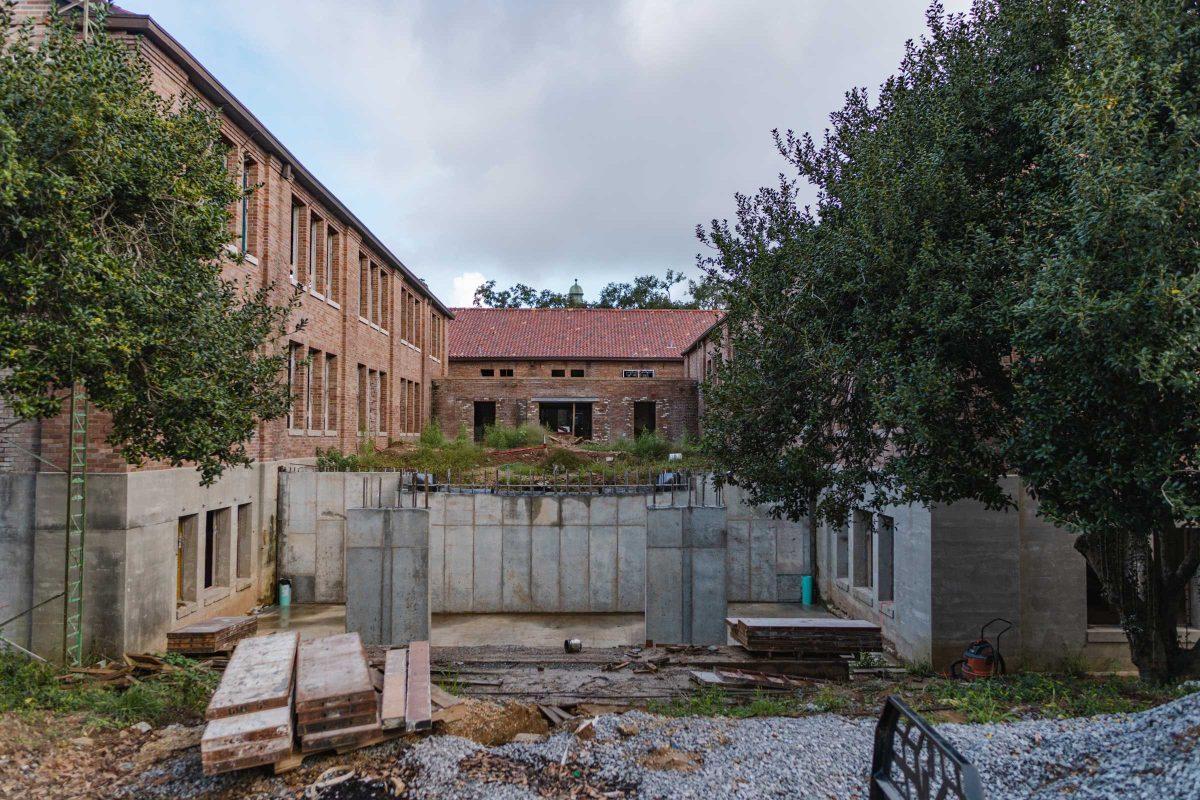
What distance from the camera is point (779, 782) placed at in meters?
5.73

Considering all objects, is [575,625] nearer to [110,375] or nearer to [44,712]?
[44,712]

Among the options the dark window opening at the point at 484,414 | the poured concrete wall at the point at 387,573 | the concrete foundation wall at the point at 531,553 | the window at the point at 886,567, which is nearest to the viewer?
the poured concrete wall at the point at 387,573

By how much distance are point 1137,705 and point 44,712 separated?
36.4 ft

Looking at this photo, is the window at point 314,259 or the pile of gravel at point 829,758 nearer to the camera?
the pile of gravel at point 829,758

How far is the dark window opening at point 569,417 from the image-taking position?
3412cm

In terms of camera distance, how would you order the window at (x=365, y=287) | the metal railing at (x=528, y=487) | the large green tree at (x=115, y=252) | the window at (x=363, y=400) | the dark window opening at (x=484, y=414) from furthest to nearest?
1. the dark window opening at (x=484, y=414)
2. the window at (x=365, y=287)
3. the window at (x=363, y=400)
4. the metal railing at (x=528, y=487)
5. the large green tree at (x=115, y=252)

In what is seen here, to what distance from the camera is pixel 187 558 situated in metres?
12.5

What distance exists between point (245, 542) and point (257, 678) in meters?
9.26

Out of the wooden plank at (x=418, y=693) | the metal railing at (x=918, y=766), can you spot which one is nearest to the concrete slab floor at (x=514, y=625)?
the wooden plank at (x=418, y=693)

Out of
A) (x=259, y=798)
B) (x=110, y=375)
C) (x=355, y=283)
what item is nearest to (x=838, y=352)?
(x=259, y=798)

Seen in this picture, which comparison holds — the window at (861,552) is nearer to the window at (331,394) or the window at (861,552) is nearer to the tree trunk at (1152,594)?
the tree trunk at (1152,594)

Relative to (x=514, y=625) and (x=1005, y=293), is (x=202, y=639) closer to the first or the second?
(x=514, y=625)

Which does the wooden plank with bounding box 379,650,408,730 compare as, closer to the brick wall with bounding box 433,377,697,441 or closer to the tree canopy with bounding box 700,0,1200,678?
the tree canopy with bounding box 700,0,1200,678

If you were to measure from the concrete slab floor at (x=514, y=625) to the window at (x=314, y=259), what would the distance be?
26.1ft
